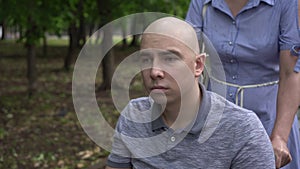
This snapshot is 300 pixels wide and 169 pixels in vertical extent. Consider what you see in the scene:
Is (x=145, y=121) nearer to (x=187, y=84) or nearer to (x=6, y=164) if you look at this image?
(x=187, y=84)

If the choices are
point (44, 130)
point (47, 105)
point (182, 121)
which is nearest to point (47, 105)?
point (47, 105)

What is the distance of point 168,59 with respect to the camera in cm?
179

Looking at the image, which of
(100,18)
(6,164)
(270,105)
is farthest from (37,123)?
(270,105)

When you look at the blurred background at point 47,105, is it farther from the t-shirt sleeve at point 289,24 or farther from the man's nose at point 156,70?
the man's nose at point 156,70

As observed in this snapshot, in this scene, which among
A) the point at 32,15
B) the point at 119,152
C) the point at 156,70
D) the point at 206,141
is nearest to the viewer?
the point at 156,70

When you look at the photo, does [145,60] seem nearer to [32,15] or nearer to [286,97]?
[286,97]

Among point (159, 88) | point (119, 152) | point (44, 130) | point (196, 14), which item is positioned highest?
point (196, 14)

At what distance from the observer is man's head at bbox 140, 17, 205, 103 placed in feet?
5.86

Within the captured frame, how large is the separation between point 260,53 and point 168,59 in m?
0.74

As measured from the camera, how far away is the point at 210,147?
1881 mm

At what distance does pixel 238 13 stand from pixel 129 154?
0.86 metres

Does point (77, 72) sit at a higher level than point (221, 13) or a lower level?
lower

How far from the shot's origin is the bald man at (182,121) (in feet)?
5.90

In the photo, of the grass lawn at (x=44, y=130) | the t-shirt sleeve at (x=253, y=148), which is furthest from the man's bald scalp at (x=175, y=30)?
the grass lawn at (x=44, y=130)
